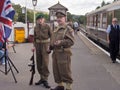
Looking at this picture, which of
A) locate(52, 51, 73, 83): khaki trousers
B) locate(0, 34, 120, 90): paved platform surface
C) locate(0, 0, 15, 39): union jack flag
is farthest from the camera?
locate(0, 0, 15, 39): union jack flag

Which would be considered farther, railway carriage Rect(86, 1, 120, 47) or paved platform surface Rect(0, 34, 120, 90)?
railway carriage Rect(86, 1, 120, 47)

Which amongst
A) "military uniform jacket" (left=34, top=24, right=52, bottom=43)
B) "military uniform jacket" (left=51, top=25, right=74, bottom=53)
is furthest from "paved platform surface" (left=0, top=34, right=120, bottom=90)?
"military uniform jacket" (left=51, top=25, right=74, bottom=53)

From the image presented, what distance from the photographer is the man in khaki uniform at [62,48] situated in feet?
28.8

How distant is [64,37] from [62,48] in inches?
10.9

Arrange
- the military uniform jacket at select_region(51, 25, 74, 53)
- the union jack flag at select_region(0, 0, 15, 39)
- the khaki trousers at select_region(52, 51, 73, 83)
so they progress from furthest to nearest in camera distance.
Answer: the union jack flag at select_region(0, 0, 15, 39) < the khaki trousers at select_region(52, 51, 73, 83) < the military uniform jacket at select_region(51, 25, 74, 53)

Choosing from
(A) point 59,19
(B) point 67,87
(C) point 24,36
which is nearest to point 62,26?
(A) point 59,19

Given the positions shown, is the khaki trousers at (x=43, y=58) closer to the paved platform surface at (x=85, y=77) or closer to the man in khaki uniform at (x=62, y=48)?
the paved platform surface at (x=85, y=77)

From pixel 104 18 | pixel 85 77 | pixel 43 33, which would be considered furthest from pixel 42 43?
pixel 104 18

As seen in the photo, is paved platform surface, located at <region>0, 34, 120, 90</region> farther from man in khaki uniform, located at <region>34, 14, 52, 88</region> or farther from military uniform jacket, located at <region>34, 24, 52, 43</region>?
military uniform jacket, located at <region>34, 24, 52, 43</region>

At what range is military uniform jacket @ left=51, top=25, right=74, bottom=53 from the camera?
8.77 meters

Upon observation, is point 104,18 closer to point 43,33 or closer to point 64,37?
point 43,33

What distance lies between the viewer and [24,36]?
28125 millimetres

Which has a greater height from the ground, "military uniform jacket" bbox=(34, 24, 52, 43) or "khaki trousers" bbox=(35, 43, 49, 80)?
"military uniform jacket" bbox=(34, 24, 52, 43)

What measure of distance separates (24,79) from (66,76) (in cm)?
268
